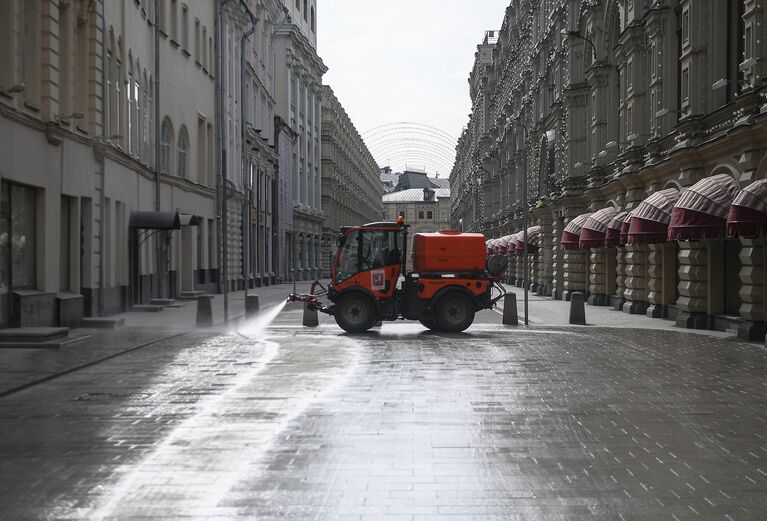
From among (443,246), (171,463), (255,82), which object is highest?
(255,82)

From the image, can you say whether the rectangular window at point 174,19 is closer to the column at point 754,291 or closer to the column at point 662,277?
the column at point 662,277

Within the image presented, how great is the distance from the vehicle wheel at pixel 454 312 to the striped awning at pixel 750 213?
650 centimetres

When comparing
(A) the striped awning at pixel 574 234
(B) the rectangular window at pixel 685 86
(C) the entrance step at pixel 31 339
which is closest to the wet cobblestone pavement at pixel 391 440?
(C) the entrance step at pixel 31 339

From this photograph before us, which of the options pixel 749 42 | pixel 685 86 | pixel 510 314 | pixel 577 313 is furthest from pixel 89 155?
pixel 749 42

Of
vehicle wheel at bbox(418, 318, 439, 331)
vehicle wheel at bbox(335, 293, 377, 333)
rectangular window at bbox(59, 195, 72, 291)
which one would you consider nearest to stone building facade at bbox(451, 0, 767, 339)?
vehicle wheel at bbox(418, 318, 439, 331)

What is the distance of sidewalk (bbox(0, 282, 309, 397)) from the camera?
12.9 metres

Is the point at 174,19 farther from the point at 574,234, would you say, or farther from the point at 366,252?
the point at 366,252

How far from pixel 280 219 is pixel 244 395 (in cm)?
5492

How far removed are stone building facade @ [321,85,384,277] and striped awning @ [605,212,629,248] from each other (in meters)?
45.3

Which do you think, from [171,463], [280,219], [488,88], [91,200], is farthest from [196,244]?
[488,88]

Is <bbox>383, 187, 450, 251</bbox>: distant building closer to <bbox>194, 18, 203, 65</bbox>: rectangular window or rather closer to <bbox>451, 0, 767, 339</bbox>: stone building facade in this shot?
<bbox>451, 0, 767, 339</bbox>: stone building facade

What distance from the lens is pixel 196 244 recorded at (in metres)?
40.3

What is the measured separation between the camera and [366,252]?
70.8 feet

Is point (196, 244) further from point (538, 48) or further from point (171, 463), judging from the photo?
point (171, 463)
